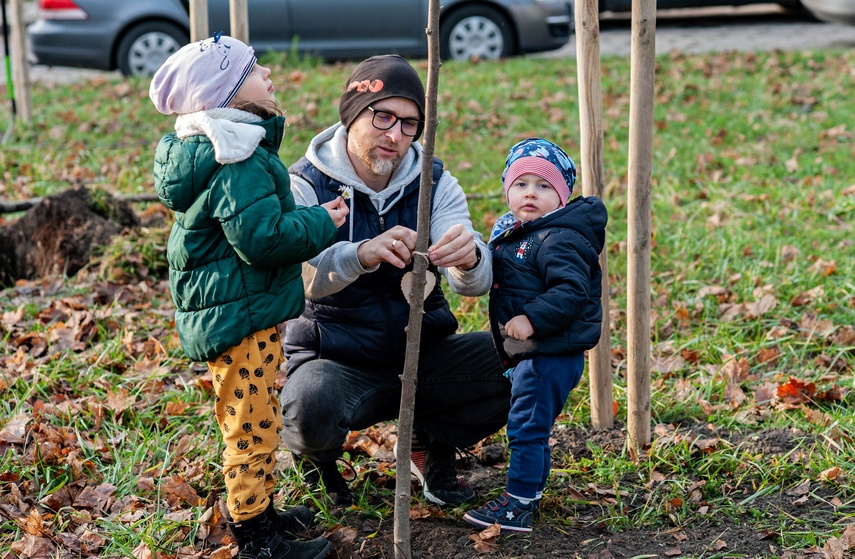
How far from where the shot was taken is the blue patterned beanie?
2.75m

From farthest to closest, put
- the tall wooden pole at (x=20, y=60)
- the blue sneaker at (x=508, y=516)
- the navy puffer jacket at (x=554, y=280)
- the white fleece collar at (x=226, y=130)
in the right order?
the tall wooden pole at (x=20, y=60) < the blue sneaker at (x=508, y=516) < the navy puffer jacket at (x=554, y=280) < the white fleece collar at (x=226, y=130)

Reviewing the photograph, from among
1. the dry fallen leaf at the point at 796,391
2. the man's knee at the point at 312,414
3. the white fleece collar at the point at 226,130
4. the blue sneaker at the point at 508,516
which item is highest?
the white fleece collar at the point at 226,130

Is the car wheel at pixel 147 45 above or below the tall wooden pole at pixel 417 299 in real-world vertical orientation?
above

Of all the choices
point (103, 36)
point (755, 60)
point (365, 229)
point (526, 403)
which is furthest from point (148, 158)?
point (755, 60)

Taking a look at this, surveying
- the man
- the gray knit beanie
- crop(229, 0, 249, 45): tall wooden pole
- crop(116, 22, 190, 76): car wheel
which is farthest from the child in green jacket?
crop(116, 22, 190, 76): car wheel

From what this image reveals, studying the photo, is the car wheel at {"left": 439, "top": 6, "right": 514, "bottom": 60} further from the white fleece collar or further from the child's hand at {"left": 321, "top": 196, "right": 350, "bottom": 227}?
the white fleece collar

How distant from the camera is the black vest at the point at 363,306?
9.77 ft

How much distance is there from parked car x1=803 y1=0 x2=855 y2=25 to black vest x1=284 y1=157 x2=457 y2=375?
8.40m

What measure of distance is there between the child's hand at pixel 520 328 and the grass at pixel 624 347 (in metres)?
0.67

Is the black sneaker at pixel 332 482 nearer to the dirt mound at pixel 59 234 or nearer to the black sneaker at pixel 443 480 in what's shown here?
the black sneaker at pixel 443 480

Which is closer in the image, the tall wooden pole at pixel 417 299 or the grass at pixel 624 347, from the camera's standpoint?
the tall wooden pole at pixel 417 299

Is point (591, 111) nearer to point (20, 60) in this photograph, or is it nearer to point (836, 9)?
point (20, 60)

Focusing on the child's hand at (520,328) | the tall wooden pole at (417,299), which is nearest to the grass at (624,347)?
the tall wooden pole at (417,299)

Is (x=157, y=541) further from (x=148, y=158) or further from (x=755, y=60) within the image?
(x=755, y=60)
